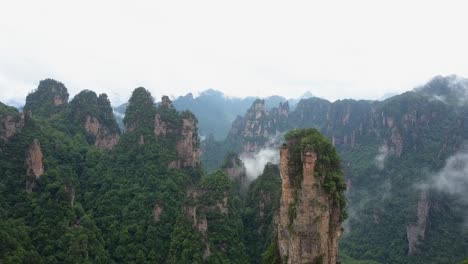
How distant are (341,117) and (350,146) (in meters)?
17.6

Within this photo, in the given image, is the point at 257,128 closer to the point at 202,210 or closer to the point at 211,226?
the point at 211,226

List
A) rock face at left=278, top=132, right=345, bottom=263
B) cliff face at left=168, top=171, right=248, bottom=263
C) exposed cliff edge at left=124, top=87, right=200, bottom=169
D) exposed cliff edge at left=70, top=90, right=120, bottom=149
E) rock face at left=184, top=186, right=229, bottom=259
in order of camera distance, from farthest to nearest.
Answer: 1. exposed cliff edge at left=70, top=90, right=120, bottom=149
2. exposed cliff edge at left=124, top=87, right=200, bottom=169
3. rock face at left=184, top=186, right=229, bottom=259
4. cliff face at left=168, top=171, right=248, bottom=263
5. rock face at left=278, top=132, right=345, bottom=263

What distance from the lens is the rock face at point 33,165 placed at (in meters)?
55.2

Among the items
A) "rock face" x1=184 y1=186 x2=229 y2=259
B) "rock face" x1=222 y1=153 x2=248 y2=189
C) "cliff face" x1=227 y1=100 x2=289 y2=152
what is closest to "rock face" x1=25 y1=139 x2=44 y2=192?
"rock face" x1=184 y1=186 x2=229 y2=259

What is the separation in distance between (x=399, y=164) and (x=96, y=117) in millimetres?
70471

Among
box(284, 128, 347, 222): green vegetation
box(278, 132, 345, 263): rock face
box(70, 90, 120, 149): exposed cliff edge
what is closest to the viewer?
box(278, 132, 345, 263): rock face

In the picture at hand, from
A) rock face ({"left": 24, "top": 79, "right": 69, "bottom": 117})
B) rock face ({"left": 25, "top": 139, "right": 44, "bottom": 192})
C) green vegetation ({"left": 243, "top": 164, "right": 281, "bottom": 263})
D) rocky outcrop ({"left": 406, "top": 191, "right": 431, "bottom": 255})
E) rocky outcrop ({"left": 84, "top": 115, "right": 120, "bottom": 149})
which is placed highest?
rock face ({"left": 24, "top": 79, "right": 69, "bottom": 117})

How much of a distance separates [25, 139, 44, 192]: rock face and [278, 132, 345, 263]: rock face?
3115 cm

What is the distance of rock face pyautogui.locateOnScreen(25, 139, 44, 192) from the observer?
55.2m

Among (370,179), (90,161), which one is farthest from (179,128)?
(370,179)

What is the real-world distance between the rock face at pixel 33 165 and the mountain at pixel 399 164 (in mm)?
55499

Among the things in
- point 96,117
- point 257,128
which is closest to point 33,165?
point 96,117

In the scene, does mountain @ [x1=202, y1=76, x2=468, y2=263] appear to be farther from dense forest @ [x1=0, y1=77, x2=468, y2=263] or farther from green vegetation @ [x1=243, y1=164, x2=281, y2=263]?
green vegetation @ [x1=243, y1=164, x2=281, y2=263]

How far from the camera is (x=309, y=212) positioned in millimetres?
39125
